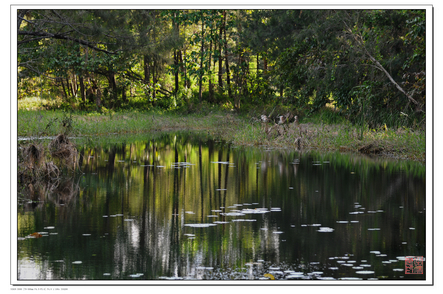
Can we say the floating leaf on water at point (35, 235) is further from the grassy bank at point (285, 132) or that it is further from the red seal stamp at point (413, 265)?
the grassy bank at point (285, 132)

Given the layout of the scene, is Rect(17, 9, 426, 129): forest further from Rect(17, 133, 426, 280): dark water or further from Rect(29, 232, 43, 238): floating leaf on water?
Rect(29, 232, 43, 238): floating leaf on water

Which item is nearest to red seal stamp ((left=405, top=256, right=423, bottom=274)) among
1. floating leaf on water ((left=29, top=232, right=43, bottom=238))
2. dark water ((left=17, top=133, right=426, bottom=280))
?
dark water ((left=17, top=133, right=426, bottom=280))

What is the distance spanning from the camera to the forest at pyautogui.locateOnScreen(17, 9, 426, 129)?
712 inches

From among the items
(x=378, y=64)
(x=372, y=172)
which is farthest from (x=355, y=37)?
(x=372, y=172)

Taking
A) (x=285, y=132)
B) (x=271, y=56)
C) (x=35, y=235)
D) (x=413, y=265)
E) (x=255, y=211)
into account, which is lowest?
(x=413, y=265)

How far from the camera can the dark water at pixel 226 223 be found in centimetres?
626

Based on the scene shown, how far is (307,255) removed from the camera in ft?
22.1

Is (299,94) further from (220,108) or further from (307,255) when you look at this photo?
(307,255)

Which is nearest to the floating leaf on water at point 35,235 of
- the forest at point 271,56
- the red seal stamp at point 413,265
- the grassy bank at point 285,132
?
the red seal stamp at point 413,265

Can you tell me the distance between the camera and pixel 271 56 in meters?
40.0

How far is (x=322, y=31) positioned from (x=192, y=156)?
12.6 meters

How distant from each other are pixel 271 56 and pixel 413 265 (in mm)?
34607

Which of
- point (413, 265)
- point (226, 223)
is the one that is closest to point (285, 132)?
point (226, 223)

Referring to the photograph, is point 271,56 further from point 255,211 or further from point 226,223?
point 226,223
